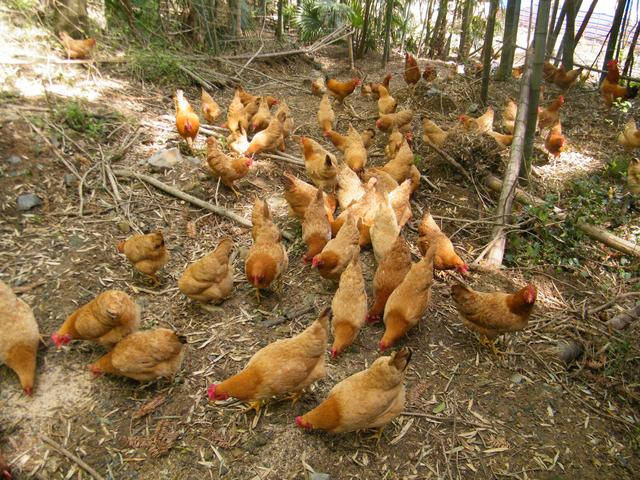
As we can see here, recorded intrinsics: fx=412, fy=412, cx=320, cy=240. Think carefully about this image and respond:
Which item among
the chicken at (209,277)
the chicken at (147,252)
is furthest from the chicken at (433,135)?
the chicken at (147,252)

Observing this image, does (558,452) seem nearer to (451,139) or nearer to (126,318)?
(126,318)

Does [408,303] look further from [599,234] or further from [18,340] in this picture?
[18,340]

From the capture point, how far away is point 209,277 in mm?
3617

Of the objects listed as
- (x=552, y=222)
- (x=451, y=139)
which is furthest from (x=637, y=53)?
(x=552, y=222)

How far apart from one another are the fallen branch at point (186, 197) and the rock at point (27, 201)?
902 mm

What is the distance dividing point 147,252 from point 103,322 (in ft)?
2.74

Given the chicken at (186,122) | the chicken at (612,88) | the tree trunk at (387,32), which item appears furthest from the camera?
the tree trunk at (387,32)

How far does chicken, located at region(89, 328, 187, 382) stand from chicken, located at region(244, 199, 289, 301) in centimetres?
89

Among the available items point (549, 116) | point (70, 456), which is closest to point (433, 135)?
point (549, 116)

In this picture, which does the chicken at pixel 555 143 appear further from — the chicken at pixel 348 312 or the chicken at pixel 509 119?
the chicken at pixel 348 312

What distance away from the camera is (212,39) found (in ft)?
28.8

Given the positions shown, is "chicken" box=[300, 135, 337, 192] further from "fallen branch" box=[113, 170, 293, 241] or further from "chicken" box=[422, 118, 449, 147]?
"chicken" box=[422, 118, 449, 147]

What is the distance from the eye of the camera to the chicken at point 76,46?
6.68m

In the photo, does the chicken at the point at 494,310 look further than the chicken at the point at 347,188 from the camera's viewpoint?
No
